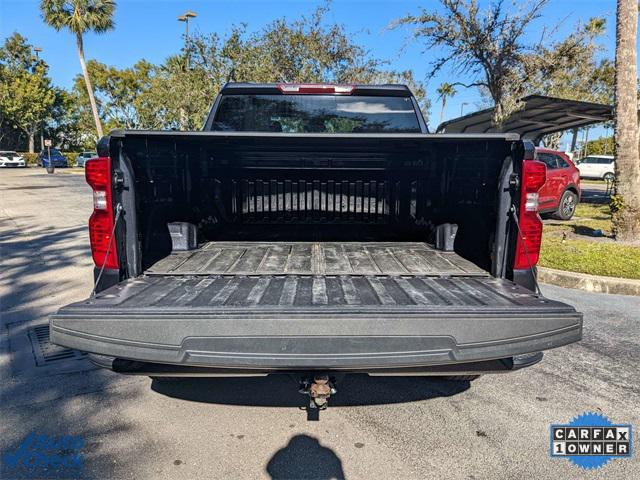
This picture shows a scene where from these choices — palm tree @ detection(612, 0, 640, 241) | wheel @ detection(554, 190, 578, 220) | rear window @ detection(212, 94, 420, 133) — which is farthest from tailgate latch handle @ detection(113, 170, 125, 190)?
wheel @ detection(554, 190, 578, 220)

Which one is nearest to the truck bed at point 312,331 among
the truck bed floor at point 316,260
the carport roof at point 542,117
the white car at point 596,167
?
A: the truck bed floor at point 316,260

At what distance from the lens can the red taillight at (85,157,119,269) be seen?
2.62 m

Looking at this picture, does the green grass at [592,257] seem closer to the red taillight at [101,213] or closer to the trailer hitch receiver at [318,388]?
the trailer hitch receiver at [318,388]

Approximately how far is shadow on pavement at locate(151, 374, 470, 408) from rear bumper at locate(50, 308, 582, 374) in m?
1.09

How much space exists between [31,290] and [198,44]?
14.6 meters

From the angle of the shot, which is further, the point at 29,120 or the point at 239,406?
the point at 29,120

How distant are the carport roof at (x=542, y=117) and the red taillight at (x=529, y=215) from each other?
1048cm

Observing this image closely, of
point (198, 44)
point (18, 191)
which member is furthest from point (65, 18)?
point (198, 44)

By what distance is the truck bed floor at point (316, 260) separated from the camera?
120 inches

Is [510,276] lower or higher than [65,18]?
lower

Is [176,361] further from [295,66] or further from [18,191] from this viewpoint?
[18,191]

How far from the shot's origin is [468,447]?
2.62 metres

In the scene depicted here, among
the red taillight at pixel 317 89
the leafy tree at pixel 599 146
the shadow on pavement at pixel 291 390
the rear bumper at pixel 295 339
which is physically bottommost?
the shadow on pavement at pixel 291 390
